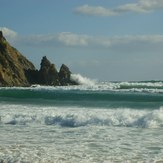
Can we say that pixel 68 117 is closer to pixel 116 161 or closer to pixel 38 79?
pixel 116 161

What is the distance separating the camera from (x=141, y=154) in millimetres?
15164

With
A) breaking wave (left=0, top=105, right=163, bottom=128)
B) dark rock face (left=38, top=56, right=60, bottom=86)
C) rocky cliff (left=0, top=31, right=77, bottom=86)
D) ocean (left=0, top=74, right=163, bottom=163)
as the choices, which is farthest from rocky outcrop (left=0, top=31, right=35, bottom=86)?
ocean (left=0, top=74, right=163, bottom=163)

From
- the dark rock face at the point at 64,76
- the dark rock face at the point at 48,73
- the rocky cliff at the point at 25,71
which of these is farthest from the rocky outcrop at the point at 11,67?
the dark rock face at the point at 64,76

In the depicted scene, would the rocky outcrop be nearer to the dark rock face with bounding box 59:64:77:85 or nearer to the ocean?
the dark rock face with bounding box 59:64:77:85

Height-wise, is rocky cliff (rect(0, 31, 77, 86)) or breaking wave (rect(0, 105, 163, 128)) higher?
rocky cliff (rect(0, 31, 77, 86))

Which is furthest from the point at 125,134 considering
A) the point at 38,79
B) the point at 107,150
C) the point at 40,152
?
the point at 38,79

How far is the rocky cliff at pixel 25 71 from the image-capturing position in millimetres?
90062

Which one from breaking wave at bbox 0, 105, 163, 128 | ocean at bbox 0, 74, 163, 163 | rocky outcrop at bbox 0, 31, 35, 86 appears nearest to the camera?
ocean at bbox 0, 74, 163, 163

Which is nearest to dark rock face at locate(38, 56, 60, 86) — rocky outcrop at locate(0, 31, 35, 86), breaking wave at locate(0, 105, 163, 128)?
rocky outcrop at locate(0, 31, 35, 86)

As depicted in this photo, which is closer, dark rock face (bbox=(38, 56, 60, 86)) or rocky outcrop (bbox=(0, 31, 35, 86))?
rocky outcrop (bbox=(0, 31, 35, 86))

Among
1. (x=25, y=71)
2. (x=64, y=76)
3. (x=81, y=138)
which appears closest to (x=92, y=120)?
(x=81, y=138)

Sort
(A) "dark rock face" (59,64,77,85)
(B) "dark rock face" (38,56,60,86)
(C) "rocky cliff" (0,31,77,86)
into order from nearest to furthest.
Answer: (C) "rocky cliff" (0,31,77,86)
(B) "dark rock face" (38,56,60,86)
(A) "dark rock face" (59,64,77,85)

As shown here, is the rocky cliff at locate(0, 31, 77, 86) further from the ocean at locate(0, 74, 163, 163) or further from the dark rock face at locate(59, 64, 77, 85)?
the ocean at locate(0, 74, 163, 163)

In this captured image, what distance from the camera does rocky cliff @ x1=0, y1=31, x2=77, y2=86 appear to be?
3546 inches
